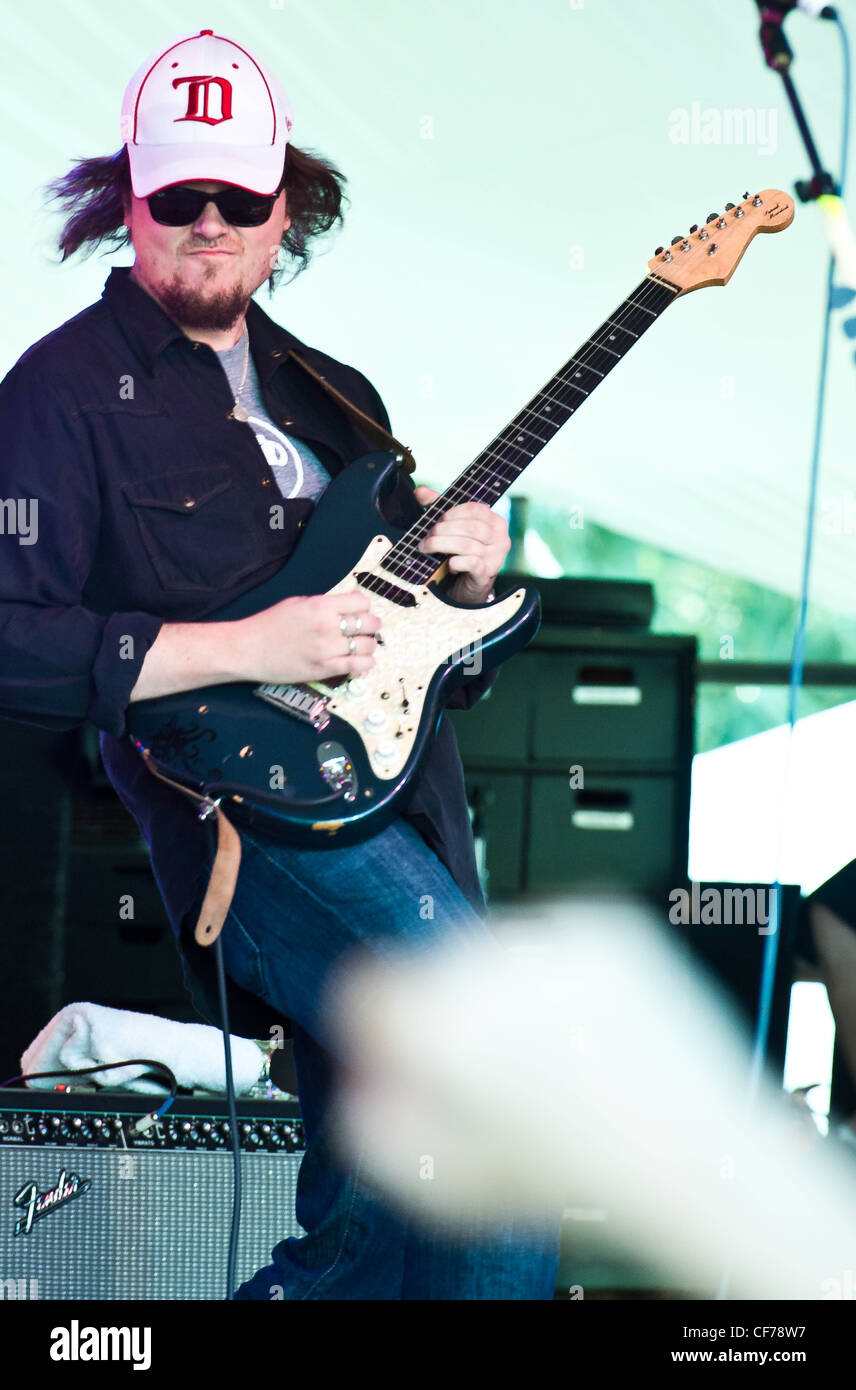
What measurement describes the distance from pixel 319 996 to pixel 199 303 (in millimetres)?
790

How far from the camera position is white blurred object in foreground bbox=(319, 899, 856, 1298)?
1.32 meters

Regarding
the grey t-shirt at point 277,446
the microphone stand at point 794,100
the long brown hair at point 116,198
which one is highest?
the microphone stand at point 794,100

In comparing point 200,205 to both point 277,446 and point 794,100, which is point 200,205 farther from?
point 794,100

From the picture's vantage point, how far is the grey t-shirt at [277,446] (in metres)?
1.59

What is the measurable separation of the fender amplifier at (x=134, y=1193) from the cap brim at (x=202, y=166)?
44.1 inches

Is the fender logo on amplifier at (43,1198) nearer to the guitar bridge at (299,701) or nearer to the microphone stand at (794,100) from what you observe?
the guitar bridge at (299,701)

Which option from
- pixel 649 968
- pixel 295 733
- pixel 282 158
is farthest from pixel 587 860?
pixel 282 158

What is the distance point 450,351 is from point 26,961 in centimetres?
138

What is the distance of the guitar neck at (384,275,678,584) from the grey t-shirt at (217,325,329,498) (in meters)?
0.14

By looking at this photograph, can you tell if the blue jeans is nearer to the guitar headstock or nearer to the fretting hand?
the fretting hand
